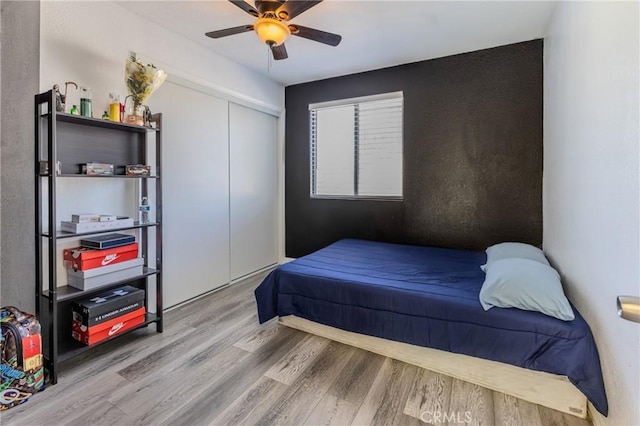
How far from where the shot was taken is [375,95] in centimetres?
374

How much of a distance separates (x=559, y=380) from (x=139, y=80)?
10.5 ft

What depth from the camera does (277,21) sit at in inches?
81.6

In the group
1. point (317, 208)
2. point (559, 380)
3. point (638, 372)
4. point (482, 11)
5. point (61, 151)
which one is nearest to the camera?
point (638, 372)

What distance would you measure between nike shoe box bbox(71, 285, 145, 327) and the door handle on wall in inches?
Result: 102

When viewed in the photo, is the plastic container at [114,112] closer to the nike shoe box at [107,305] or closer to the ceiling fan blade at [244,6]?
the ceiling fan blade at [244,6]

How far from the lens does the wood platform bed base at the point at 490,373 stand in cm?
164

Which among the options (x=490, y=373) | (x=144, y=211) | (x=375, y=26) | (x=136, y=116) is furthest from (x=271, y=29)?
(x=490, y=373)

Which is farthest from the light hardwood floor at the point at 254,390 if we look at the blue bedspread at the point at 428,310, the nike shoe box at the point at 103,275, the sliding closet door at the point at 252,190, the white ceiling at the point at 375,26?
the white ceiling at the point at 375,26

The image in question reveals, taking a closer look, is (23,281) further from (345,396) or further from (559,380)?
(559,380)

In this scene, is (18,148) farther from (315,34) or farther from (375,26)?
(375,26)

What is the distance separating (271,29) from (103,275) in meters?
2.03

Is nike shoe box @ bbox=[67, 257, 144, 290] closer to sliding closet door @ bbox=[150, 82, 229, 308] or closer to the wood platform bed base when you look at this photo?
sliding closet door @ bbox=[150, 82, 229, 308]

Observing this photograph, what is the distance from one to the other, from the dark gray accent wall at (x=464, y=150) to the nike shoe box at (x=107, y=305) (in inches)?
97.5

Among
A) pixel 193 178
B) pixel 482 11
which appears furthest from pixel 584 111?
pixel 193 178
